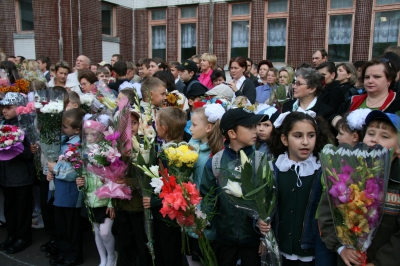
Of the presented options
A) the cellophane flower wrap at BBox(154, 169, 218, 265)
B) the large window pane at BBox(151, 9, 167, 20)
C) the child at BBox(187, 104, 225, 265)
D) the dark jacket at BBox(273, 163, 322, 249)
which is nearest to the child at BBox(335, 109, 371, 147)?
the dark jacket at BBox(273, 163, 322, 249)

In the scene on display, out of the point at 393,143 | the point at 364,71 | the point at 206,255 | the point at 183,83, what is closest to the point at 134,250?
the point at 206,255

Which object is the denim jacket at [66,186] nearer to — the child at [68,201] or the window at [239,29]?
the child at [68,201]

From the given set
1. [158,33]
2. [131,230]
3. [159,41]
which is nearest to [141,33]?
[158,33]

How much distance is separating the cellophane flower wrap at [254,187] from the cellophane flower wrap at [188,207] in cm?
26

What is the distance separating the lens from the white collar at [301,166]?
8.78 feet

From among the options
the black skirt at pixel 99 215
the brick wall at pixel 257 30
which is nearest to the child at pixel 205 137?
the black skirt at pixel 99 215

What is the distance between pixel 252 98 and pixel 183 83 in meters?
1.77

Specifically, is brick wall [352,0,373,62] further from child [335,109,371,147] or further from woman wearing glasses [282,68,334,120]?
child [335,109,371,147]

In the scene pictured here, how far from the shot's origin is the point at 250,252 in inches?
114

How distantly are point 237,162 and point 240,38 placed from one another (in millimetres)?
10789

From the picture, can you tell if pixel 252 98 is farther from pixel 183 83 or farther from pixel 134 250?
pixel 134 250

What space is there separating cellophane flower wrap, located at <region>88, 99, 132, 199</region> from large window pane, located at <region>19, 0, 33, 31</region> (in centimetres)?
1280

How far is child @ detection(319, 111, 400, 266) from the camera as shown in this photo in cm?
224

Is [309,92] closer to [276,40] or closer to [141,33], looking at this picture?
[276,40]
